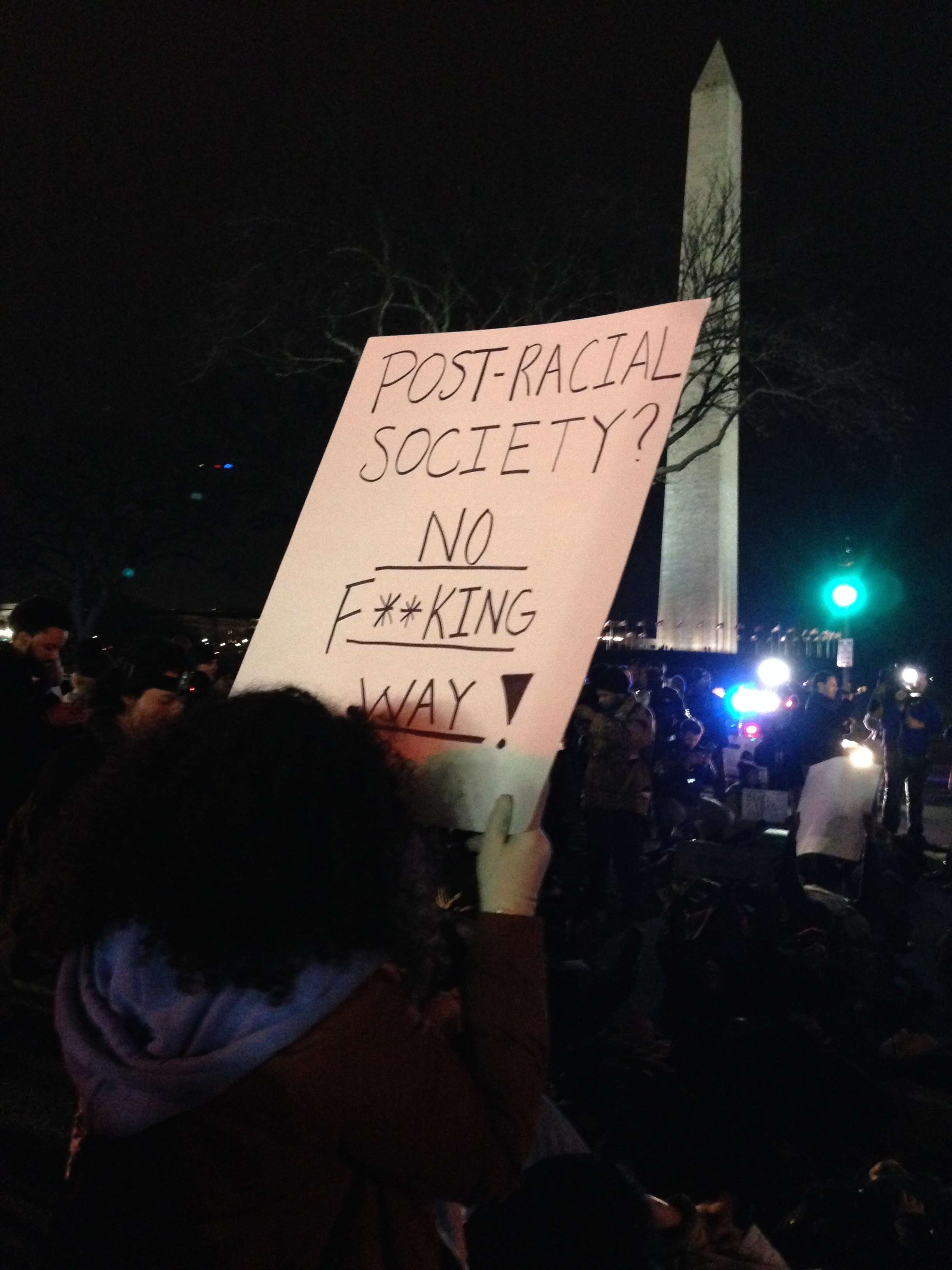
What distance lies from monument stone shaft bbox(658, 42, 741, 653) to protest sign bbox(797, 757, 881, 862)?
15.5 metres

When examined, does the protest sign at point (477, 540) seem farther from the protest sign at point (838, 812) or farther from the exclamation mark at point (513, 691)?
the protest sign at point (838, 812)

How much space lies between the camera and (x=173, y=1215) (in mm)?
1045

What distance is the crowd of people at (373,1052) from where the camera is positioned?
1043mm

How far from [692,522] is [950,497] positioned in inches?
648

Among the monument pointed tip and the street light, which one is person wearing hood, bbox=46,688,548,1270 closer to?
the street light

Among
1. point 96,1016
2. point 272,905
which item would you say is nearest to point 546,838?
point 272,905

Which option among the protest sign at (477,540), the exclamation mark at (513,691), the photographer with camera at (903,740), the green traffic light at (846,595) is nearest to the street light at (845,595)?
the green traffic light at (846,595)

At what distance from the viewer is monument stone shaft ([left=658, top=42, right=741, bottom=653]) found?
20828 millimetres

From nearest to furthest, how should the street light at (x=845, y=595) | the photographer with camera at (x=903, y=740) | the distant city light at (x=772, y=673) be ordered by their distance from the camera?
1. the photographer with camera at (x=903, y=740)
2. the street light at (x=845, y=595)
3. the distant city light at (x=772, y=673)

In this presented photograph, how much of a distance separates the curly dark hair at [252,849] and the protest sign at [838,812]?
4677 mm

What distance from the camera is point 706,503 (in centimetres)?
2248

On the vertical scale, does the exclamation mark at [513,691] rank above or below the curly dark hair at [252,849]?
above

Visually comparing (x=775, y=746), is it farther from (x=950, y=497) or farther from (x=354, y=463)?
(x=950, y=497)

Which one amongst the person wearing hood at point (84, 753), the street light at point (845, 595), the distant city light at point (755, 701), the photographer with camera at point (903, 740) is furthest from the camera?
the street light at point (845, 595)
